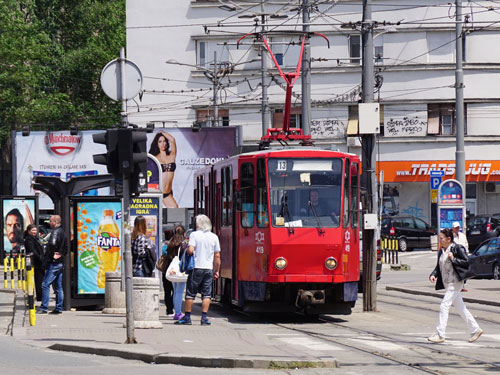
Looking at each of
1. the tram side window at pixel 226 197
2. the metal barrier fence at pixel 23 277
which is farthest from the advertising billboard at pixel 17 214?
the tram side window at pixel 226 197

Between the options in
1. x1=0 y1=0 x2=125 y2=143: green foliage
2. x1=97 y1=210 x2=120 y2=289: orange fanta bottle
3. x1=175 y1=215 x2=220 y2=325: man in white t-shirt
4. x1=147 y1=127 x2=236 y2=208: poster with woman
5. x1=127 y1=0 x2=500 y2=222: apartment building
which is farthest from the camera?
x1=0 y1=0 x2=125 y2=143: green foliage

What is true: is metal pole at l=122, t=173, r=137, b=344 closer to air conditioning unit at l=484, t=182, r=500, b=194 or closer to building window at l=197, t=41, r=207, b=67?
building window at l=197, t=41, r=207, b=67

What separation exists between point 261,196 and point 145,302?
10.2 ft

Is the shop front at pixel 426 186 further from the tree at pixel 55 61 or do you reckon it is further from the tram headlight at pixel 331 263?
the tram headlight at pixel 331 263

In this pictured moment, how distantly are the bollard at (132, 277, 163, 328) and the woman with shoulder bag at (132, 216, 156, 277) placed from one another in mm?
2121

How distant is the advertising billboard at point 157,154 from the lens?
44312 millimetres

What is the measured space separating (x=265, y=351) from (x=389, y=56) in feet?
140

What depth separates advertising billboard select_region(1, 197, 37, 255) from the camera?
3703 centimetres

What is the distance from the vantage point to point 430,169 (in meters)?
55.6

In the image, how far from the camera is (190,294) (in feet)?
60.2

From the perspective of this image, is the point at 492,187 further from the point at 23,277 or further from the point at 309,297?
the point at 309,297

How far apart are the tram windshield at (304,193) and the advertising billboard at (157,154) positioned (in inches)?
954

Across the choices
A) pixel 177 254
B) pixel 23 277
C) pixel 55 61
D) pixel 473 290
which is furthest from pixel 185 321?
pixel 55 61

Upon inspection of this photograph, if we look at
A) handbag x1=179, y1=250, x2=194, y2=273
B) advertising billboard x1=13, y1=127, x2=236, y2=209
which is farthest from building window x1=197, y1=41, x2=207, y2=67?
handbag x1=179, y1=250, x2=194, y2=273
